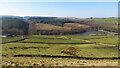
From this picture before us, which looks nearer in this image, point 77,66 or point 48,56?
point 77,66

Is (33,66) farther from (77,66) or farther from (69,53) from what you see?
(69,53)

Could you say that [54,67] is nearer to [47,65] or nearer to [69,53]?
[47,65]

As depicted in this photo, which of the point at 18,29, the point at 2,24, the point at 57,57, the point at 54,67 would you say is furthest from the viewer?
the point at 18,29

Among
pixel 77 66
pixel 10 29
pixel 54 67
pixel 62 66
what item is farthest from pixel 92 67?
pixel 10 29

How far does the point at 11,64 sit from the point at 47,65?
6.57 m

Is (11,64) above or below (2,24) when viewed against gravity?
below

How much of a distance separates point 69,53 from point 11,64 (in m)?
15.0

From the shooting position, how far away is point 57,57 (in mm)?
30109

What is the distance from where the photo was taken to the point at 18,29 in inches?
2837

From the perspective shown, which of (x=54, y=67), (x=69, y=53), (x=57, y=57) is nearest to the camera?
(x=54, y=67)

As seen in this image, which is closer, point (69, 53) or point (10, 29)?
point (69, 53)

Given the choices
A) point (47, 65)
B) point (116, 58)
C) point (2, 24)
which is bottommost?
point (116, 58)

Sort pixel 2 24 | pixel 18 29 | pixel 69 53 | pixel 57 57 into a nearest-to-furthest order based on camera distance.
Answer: pixel 57 57, pixel 69 53, pixel 2 24, pixel 18 29

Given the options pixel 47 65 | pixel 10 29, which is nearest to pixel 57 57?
pixel 47 65
